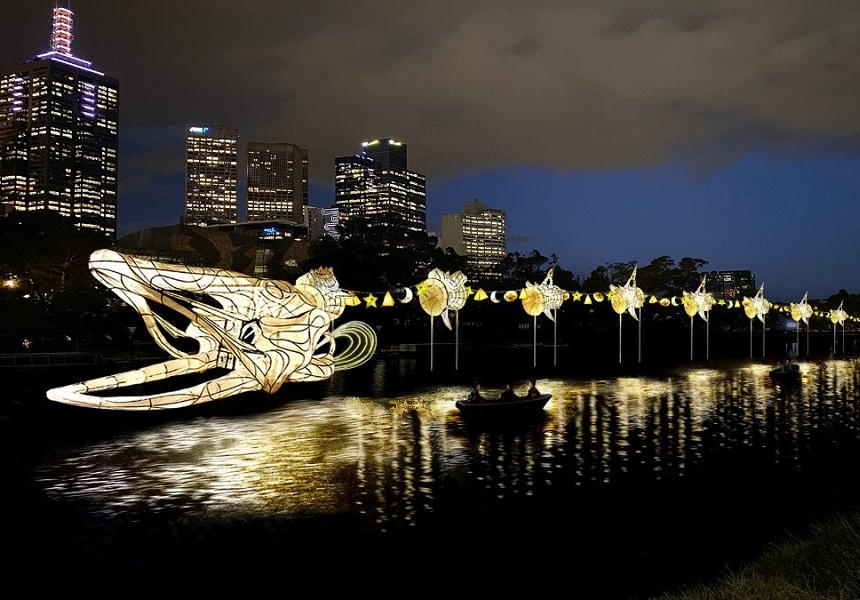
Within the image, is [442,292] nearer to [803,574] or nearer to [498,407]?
[498,407]

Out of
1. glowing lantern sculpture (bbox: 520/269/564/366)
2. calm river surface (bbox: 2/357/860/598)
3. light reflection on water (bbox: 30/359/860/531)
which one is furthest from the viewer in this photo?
glowing lantern sculpture (bbox: 520/269/564/366)

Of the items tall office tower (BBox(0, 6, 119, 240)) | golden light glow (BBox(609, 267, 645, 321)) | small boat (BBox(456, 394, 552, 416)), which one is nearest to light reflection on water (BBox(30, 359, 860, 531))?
small boat (BBox(456, 394, 552, 416))

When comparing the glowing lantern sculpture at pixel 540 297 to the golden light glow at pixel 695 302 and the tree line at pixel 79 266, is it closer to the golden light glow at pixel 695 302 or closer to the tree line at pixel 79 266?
the golden light glow at pixel 695 302

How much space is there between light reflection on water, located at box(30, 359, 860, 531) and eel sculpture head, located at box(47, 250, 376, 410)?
116 centimetres

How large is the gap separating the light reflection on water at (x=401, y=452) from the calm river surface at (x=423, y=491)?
0.08 meters

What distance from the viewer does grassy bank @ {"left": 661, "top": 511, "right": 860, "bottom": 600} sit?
7395 millimetres

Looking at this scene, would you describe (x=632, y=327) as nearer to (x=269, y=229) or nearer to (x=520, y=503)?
(x=520, y=503)

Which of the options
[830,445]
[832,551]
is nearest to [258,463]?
[832,551]

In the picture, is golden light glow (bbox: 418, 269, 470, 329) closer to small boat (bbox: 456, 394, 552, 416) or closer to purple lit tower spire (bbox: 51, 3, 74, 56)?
small boat (bbox: 456, 394, 552, 416)

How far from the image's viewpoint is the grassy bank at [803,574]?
24.3ft

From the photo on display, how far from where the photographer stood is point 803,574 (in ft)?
26.3

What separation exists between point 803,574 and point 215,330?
55.7ft

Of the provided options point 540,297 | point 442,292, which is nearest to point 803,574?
point 442,292

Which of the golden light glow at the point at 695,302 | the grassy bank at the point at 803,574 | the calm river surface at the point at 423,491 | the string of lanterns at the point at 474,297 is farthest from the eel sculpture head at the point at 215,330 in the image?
the golden light glow at the point at 695,302
